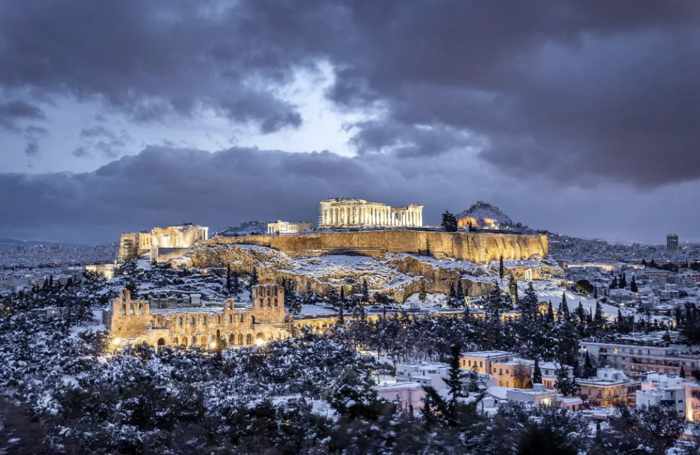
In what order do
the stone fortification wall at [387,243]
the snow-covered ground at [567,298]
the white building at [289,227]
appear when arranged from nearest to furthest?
the snow-covered ground at [567,298] → the stone fortification wall at [387,243] → the white building at [289,227]

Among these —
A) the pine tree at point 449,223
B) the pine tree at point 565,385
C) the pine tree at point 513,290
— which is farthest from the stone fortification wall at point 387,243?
the pine tree at point 565,385

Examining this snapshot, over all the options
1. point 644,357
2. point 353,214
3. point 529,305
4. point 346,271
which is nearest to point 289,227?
point 353,214

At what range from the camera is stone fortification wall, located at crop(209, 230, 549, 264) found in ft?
358

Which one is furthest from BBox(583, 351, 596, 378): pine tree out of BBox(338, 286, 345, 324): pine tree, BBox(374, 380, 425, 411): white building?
BBox(338, 286, 345, 324): pine tree

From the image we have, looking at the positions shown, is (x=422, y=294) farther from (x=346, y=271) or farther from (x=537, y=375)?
(x=537, y=375)

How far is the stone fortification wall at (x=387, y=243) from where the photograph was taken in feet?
358

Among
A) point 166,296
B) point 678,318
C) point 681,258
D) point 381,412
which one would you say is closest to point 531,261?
point 678,318

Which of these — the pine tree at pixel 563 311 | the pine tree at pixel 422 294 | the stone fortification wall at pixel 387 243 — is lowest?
the pine tree at pixel 563 311

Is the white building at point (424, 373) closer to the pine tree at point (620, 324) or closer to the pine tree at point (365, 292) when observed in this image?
the pine tree at point (365, 292)

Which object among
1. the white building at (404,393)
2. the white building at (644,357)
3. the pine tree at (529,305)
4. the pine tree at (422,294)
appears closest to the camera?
the white building at (404,393)

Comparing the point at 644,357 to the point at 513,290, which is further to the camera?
the point at 513,290

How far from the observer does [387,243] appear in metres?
109

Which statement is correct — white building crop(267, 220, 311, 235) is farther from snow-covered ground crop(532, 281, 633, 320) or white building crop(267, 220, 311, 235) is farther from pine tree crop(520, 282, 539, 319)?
pine tree crop(520, 282, 539, 319)

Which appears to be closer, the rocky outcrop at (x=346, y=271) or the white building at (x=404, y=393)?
the white building at (x=404, y=393)
